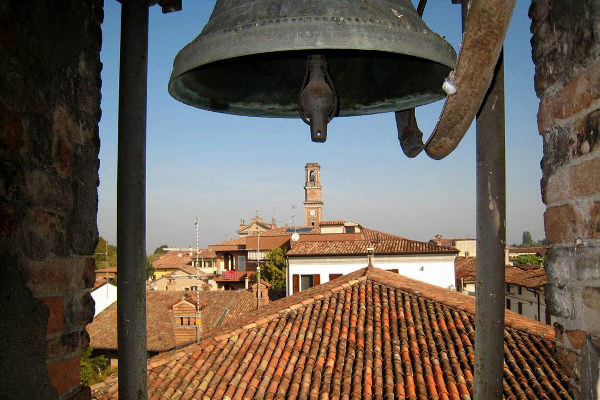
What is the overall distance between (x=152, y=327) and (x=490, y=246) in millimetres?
21763

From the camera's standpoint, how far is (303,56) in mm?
2082

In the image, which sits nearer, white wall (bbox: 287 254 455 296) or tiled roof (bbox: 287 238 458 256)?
white wall (bbox: 287 254 455 296)

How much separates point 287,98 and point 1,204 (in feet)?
3.84

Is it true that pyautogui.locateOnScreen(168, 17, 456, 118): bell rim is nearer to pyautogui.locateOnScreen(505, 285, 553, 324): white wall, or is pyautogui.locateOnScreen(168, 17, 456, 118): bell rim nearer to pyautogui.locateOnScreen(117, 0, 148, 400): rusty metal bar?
pyautogui.locateOnScreen(117, 0, 148, 400): rusty metal bar

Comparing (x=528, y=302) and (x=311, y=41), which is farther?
(x=528, y=302)

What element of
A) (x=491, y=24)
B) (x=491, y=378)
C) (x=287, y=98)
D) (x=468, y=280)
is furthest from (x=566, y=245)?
(x=468, y=280)

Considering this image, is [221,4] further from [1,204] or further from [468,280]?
[468,280]

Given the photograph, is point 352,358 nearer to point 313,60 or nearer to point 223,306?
point 313,60

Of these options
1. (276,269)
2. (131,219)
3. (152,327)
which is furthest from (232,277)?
(131,219)

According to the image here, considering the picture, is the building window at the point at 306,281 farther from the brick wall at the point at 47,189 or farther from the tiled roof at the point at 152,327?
the brick wall at the point at 47,189

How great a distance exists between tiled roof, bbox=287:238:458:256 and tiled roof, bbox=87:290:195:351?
5.65 metres

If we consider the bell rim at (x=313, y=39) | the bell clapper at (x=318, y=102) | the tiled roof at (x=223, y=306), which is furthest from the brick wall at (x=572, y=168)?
the tiled roof at (x=223, y=306)

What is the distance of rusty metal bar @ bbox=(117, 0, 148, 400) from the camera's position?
4.56 ft

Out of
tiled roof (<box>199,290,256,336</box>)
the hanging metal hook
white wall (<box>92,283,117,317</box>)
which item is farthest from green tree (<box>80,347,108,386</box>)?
the hanging metal hook
